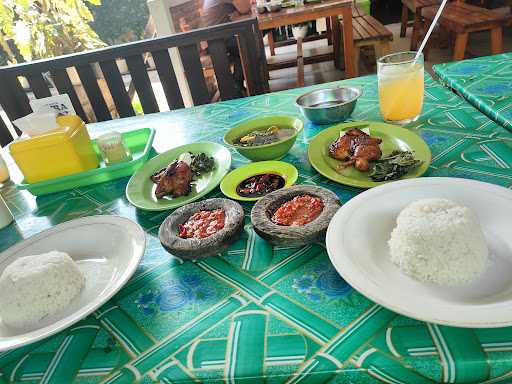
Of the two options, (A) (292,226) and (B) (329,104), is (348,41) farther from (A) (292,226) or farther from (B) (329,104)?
(A) (292,226)

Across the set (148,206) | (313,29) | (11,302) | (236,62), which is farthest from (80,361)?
(313,29)

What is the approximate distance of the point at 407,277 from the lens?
2.39 ft

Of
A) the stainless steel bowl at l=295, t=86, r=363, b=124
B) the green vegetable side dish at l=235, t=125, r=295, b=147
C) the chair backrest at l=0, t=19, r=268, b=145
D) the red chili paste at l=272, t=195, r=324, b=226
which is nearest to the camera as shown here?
the red chili paste at l=272, t=195, r=324, b=226

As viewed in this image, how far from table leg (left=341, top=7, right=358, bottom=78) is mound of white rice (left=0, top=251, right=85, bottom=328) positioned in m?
3.92

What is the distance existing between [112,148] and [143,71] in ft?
4.24

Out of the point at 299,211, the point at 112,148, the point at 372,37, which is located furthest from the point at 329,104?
the point at 372,37

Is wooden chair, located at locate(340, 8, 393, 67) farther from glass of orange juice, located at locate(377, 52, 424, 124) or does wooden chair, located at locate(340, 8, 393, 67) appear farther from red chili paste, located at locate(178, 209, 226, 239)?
red chili paste, located at locate(178, 209, 226, 239)

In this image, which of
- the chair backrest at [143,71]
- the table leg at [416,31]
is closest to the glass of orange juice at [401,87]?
the chair backrest at [143,71]

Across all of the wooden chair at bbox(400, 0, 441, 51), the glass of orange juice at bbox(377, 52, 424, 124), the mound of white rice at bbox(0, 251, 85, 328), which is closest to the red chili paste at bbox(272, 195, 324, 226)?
the mound of white rice at bbox(0, 251, 85, 328)

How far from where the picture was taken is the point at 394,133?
4.22 feet

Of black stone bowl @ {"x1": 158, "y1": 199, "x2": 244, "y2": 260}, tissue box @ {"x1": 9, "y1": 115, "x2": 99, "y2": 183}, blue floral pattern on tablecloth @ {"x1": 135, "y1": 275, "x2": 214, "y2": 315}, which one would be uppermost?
tissue box @ {"x1": 9, "y1": 115, "x2": 99, "y2": 183}

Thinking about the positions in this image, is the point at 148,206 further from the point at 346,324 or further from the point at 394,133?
the point at 394,133

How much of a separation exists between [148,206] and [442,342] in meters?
0.86

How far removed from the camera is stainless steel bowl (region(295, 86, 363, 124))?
1453 mm
